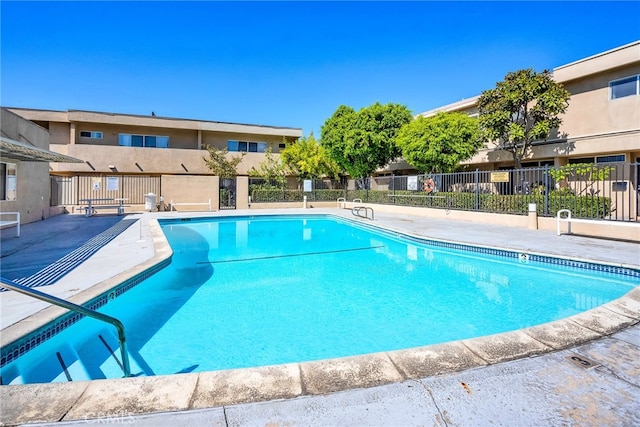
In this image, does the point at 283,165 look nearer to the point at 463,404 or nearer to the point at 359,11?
the point at 359,11

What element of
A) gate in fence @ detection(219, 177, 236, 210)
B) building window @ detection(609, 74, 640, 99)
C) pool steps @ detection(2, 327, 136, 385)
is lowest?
pool steps @ detection(2, 327, 136, 385)

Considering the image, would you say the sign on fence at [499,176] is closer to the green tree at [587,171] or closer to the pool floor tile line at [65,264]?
the green tree at [587,171]

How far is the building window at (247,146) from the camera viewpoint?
976 inches

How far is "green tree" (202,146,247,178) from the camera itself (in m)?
21.6

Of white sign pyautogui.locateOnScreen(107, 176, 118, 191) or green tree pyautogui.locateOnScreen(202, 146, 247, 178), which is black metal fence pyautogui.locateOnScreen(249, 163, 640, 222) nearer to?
green tree pyautogui.locateOnScreen(202, 146, 247, 178)

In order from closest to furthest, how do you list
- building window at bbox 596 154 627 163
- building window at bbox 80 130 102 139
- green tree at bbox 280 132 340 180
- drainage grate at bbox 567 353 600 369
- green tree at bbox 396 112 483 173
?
1. drainage grate at bbox 567 353 600 369
2. building window at bbox 596 154 627 163
3. green tree at bbox 396 112 483 173
4. building window at bbox 80 130 102 139
5. green tree at bbox 280 132 340 180

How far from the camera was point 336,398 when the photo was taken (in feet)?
6.94

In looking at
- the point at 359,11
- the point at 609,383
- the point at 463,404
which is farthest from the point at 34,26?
the point at 609,383

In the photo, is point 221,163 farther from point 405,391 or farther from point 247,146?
point 405,391

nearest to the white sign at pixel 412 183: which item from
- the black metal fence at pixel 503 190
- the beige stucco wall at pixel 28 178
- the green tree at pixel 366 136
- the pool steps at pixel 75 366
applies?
the black metal fence at pixel 503 190

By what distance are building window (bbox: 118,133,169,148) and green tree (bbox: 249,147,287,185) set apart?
6.47 meters

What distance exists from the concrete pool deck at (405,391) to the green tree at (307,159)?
67.6 feet

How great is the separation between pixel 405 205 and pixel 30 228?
16357 millimetres

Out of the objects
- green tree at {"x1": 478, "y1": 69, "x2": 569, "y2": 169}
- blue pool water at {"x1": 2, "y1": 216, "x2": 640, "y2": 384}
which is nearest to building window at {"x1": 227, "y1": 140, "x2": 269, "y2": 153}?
green tree at {"x1": 478, "y1": 69, "x2": 569, "y2": 169}
